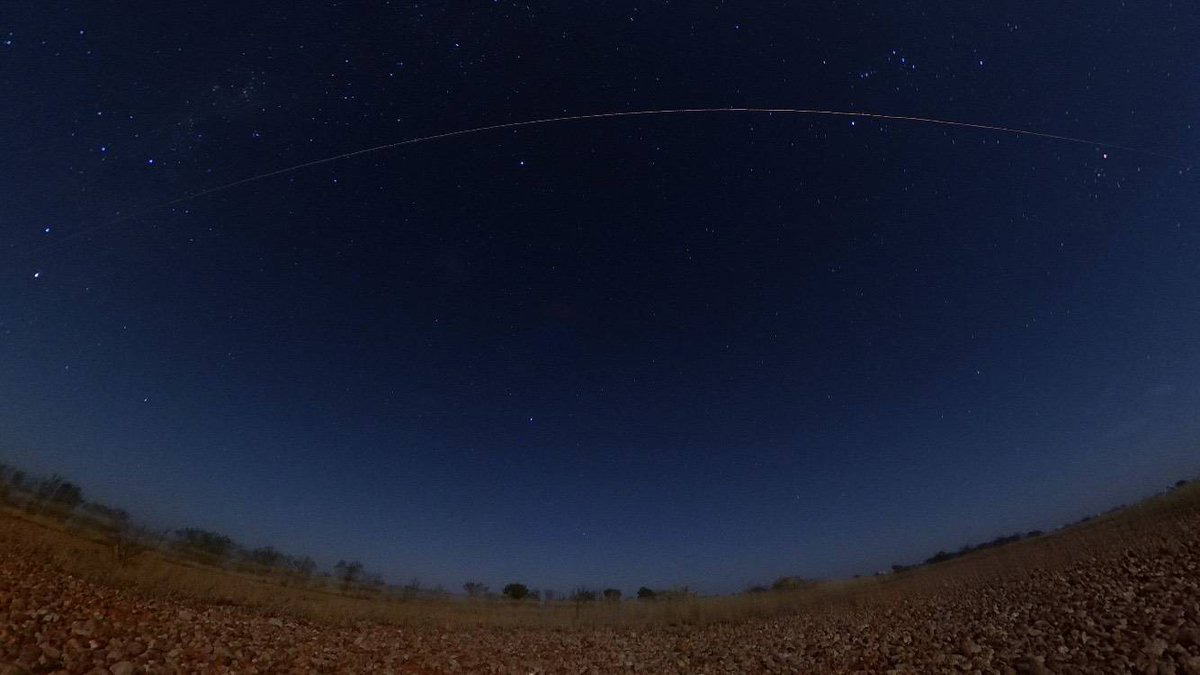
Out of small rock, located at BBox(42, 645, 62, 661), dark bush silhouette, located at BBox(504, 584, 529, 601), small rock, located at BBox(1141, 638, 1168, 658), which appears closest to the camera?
small rock, located at BBox(1141, 638, 1168, 658)

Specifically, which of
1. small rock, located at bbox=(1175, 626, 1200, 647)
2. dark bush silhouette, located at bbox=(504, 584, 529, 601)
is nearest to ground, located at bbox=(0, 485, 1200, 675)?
small rock, located at bbox=(1175, 626, 1200, 647)

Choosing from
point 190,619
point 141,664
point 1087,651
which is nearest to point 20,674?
point 141,664

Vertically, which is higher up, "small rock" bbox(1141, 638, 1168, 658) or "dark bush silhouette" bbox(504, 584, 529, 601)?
"small rock" bbox(1141, 638, 1168, 658)

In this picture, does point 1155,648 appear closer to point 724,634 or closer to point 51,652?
point 724,634

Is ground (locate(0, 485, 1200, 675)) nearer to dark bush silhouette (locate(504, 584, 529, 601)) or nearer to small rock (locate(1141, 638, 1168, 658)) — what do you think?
small rock (locate(1141, 638, 1168, 658))

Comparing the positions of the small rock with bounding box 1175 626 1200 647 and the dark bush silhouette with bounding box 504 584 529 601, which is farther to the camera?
the dark bush silhouette with bounding box 504 584 529 601

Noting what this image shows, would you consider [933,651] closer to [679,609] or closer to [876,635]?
[876,635]

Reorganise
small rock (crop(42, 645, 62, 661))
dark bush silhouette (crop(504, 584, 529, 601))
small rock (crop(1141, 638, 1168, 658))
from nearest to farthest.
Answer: small rock (crop(1141, 638, 1168, 658)) < small rock (crop(42, 645, 62, 661)) < dark bush silhouette (crop(504, 584, 529, 601))

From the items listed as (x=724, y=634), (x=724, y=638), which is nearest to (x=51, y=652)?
(x=724, y=638)
